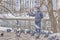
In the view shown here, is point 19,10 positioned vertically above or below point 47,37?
above

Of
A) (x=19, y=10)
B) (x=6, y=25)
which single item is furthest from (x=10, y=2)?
(x=6, y=25)

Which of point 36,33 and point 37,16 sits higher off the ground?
point 37,16

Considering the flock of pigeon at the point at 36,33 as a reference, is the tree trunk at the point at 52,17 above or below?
above

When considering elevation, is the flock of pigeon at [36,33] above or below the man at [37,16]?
below

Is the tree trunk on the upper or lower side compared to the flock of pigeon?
upper

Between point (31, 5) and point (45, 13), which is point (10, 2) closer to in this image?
point (31, 5)

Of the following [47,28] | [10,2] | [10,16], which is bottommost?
[47,28]

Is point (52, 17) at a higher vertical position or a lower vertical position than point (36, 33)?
higher

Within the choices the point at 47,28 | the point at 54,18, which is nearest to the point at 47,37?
the point at 47,28

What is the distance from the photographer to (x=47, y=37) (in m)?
2.23

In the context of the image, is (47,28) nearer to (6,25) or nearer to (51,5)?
(51,5)

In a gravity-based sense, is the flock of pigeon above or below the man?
below

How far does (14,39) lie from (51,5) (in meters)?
0.63

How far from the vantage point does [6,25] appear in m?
2.30
